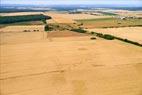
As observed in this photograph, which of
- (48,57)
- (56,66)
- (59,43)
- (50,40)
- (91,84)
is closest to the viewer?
(91,84)

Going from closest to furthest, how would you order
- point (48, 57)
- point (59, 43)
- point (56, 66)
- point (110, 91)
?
1. point (110, 91)
2. point (56, 66)
3. point (48, 57)
4. point (59, 43)

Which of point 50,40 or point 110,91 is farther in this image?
point 50,40

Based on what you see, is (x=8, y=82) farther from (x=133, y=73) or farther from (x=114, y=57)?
(x=114, y=57)

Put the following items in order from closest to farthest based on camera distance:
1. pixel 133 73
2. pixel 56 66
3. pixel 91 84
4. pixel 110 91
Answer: pixel 110 91 → pixel 91 84 → pixel 133 73 → pixel 56 66

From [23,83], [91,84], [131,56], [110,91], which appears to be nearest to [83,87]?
[91,84]

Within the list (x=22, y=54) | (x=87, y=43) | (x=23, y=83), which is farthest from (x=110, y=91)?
(x=87, y=43)

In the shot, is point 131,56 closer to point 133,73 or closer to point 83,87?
point 133,73
